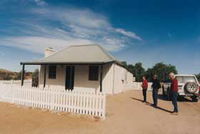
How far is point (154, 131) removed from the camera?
5.11 metres

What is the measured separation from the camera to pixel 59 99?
7.48 metres

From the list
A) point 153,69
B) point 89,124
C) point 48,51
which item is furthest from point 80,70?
point 153,69

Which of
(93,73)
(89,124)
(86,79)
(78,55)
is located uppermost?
(78,55)

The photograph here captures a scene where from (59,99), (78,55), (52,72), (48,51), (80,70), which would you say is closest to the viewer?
(59,99)

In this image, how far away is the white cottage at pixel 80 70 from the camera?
13575mm

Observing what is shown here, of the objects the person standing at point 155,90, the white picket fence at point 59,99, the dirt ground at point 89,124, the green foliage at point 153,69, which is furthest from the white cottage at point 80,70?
the green foliage at point 153,69

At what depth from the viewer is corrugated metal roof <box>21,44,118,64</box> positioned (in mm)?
13914

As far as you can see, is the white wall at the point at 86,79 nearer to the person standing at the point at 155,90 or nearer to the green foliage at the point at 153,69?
the person standing at the point at 155,90

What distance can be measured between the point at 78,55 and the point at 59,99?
27.5ft

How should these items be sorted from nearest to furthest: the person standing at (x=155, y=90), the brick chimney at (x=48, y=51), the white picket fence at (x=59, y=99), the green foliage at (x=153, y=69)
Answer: the white picket fence at (x=59, y=99), the person standing at (x=155, y=90), the brick chimney at (x=48, y=51), the green foliage at (x=153, y=69)

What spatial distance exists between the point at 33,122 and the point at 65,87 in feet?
30.0

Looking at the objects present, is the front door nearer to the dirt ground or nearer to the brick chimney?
the brick chimney

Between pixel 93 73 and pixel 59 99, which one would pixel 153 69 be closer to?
pixel 93 73

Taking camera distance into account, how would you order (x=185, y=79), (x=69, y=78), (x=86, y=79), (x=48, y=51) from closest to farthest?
(x=185, y=79), (x=86, y=79), (x=69, y=78), (x=48, y=51)
